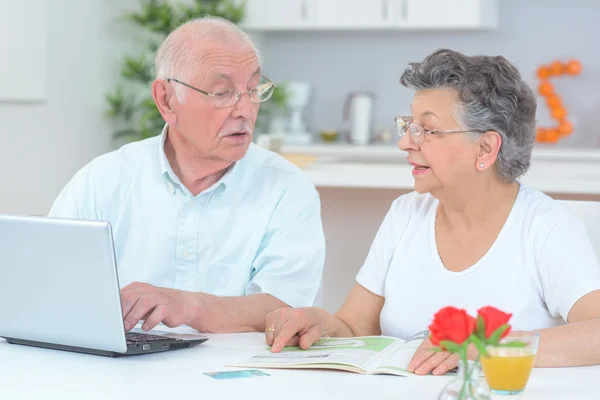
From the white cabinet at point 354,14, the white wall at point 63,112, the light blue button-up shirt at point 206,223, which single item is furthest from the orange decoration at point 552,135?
the light blue button-up shirt at point 206,223

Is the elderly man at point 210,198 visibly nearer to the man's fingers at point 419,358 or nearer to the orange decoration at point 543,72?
the man's fingers at point 419,358

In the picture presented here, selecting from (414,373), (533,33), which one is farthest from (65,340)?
(533,33)

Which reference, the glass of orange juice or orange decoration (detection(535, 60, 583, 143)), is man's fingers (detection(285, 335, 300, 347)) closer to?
the glass of orange juice

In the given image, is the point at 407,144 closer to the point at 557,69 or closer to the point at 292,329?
the point at 292,329

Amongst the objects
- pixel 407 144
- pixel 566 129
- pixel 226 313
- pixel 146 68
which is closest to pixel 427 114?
pixel 407 144

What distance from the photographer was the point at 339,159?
5.27 m

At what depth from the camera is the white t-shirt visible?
1.76 meters

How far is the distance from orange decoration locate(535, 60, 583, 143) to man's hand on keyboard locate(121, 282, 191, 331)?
362 cm

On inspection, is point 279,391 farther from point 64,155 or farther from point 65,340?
point 64,155

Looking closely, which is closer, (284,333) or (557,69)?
(284,333)

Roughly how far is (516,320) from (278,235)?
23.1 inches

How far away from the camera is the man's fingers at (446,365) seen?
56.5 inches

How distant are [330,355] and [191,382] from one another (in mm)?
257

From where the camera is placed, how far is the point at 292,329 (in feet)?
5.36
